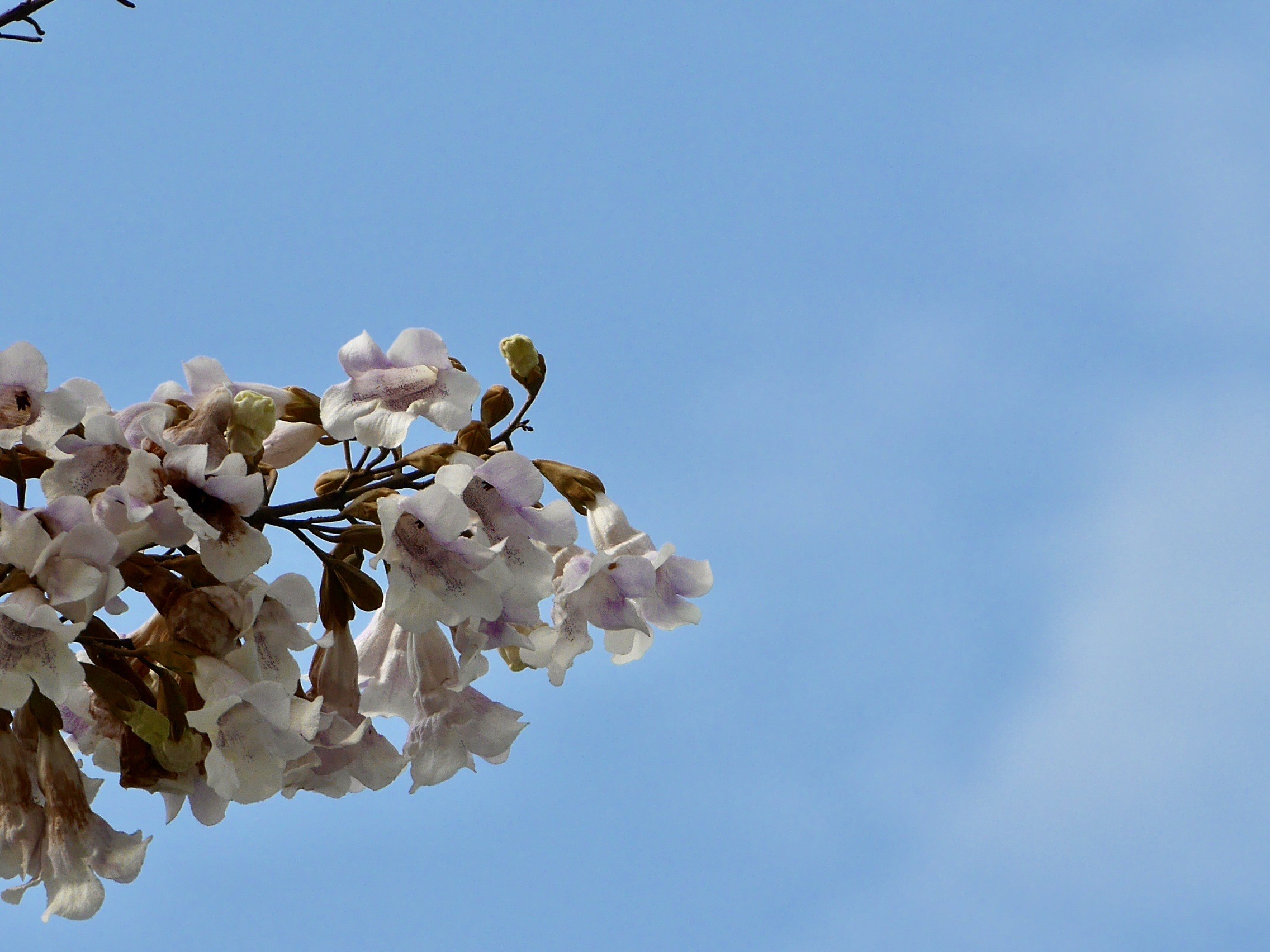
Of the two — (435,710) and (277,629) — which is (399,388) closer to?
(277,629)

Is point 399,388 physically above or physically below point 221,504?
above

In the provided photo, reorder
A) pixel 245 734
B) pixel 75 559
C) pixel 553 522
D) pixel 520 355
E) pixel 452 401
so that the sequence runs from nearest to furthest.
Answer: pixel 75 559, pixel 245 734, pixel 553 522, pixel 452 401, pixel 520 355

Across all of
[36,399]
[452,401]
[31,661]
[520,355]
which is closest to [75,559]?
[31,661]

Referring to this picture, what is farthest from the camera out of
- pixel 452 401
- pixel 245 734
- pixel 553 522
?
pixel 452 401

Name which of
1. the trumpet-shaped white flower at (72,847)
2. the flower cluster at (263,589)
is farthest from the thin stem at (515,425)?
the trumpet-shaped white flower at (72,847)

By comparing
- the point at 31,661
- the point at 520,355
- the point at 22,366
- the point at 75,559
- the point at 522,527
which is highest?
the point at 520,355

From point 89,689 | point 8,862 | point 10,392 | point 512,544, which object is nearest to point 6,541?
point 10,392

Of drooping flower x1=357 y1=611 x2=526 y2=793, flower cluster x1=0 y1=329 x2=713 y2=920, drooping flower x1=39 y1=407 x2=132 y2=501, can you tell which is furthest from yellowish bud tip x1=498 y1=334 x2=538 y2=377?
drooping flower x1=39 y1=407 x2=132 y2=501
